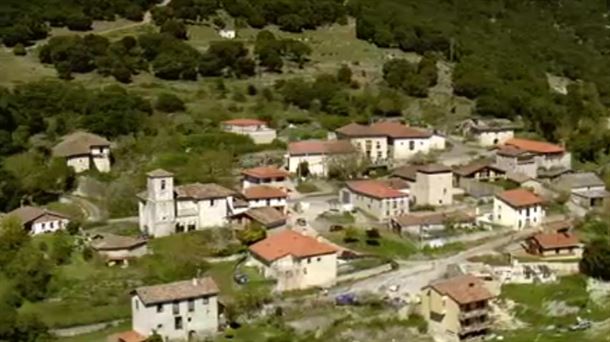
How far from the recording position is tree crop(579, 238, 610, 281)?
3519 centimetres

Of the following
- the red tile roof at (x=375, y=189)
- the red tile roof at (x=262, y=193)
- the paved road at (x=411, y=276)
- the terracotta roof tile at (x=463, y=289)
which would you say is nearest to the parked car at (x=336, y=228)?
the red tile roof at (x=375, y=189)

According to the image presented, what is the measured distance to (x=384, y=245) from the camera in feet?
120

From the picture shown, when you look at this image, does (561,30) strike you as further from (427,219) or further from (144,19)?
(427,219)

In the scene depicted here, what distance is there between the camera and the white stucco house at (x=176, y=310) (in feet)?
99.3

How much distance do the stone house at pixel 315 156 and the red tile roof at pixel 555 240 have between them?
10486 millimetres

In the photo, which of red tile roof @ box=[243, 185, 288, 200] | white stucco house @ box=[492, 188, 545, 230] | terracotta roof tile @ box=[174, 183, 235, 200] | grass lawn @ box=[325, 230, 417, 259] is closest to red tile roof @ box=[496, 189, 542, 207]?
white stucco house @ box=[492, 188, 545, 230]

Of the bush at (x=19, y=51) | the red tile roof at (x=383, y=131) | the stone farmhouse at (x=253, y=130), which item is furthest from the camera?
the bush at (x=19, y=51)

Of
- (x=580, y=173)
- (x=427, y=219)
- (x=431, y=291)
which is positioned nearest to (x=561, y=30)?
(x=580, y=173)

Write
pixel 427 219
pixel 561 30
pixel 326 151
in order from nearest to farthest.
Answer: pixel 427 219, pixel 326 151, pixel 561 30

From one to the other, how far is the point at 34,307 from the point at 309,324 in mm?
8233

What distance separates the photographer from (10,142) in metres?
46.0

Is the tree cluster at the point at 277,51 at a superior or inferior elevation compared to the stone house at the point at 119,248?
superior

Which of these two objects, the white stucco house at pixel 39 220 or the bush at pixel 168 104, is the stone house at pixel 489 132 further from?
the white stucco house at pixel 39 220

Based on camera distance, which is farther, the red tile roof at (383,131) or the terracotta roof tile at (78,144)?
the red tile roof at (383,131)
